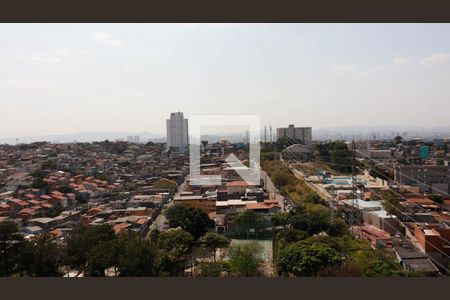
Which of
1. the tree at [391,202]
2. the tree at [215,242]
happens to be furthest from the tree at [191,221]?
the tree at [391,202]

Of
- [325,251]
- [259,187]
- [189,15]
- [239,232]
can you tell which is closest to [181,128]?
[259,187]

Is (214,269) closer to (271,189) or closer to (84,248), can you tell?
(84,248)

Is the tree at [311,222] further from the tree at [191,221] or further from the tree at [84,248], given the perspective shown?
the tree at [84,248]

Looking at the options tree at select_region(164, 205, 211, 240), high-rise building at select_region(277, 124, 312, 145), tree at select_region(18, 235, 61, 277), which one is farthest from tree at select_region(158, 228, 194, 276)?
high-rise building at select_region(277, 124, 312, 145)

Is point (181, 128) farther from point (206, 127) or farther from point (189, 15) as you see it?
point (189, 15)
